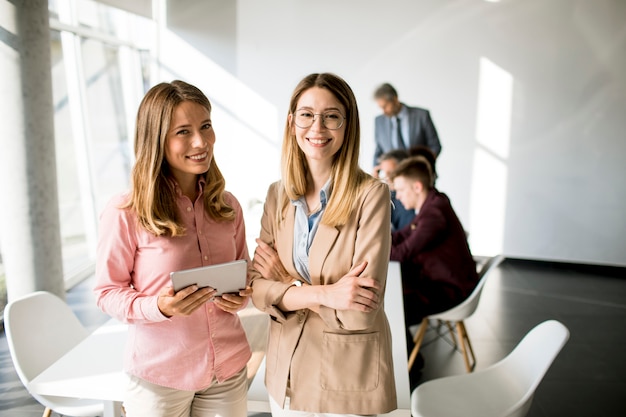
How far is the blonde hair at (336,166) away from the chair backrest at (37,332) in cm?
149

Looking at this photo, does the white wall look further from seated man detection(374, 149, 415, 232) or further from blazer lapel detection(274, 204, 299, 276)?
blazer lapel detection(274, 204, 299, 276)

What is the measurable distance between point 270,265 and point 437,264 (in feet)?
7.17

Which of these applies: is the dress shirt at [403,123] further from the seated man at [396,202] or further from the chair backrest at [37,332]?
the chair backrest at [37,332]

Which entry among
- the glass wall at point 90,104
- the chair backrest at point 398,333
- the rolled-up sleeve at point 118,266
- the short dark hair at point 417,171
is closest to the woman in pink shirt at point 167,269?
the rolled-up sleeve at point 118,266

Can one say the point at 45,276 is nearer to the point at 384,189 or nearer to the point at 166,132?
the point at 166,132

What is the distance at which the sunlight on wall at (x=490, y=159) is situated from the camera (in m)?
6.70

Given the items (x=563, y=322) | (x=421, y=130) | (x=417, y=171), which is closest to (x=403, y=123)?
(x=421, y=130)

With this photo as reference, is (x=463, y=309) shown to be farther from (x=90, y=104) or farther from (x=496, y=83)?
(x=90, y=104)

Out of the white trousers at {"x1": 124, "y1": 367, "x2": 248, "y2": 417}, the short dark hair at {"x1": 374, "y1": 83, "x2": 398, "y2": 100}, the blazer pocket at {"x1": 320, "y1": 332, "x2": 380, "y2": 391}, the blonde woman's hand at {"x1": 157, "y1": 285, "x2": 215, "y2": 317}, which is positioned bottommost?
the white trousers at {"x1": 124, "y1": 367, "x2": 248, "y2": 417}

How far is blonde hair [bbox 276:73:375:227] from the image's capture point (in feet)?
5.09

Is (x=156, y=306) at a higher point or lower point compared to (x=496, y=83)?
lower

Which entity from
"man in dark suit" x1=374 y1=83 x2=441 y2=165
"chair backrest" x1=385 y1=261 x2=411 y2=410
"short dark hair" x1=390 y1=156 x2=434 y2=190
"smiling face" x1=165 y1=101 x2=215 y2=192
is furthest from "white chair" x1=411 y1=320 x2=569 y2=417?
"man in dark suit" x1=374 y1=83 x2=441 y2=165

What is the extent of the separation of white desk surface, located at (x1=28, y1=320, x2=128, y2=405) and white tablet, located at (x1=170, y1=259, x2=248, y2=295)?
0.59 metres

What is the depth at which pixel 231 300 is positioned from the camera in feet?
5.21
